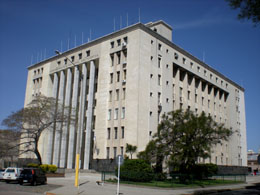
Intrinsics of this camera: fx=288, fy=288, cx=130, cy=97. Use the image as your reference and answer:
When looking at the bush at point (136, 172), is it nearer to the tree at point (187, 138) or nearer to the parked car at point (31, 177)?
the tree at point (187, 138)

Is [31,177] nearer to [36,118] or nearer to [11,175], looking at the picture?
[11,175]

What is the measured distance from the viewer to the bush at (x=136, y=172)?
28766 millimetres

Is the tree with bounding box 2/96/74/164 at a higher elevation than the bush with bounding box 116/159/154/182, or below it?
higher

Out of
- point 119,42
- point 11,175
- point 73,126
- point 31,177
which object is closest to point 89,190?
point 31,177

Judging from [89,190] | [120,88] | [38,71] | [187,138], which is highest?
[38,71]

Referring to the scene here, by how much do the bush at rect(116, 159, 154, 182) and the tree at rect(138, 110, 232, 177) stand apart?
270 centimetres

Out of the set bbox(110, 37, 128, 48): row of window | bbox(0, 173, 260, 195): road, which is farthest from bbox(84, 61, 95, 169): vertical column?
bbox(0, 173, 260, 195): road

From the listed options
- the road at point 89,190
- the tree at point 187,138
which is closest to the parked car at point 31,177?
the road at point 89,190

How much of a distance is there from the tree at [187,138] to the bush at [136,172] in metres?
2.70

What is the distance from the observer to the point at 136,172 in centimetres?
2880

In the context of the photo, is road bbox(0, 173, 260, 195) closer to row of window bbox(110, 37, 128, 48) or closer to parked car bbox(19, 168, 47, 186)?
parked car bbox(19, 168, 47, 186)

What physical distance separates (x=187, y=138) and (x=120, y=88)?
1796 cm

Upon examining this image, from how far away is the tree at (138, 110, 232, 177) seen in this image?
98.9 ft

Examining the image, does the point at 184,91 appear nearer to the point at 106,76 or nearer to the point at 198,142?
the point at 106,76
